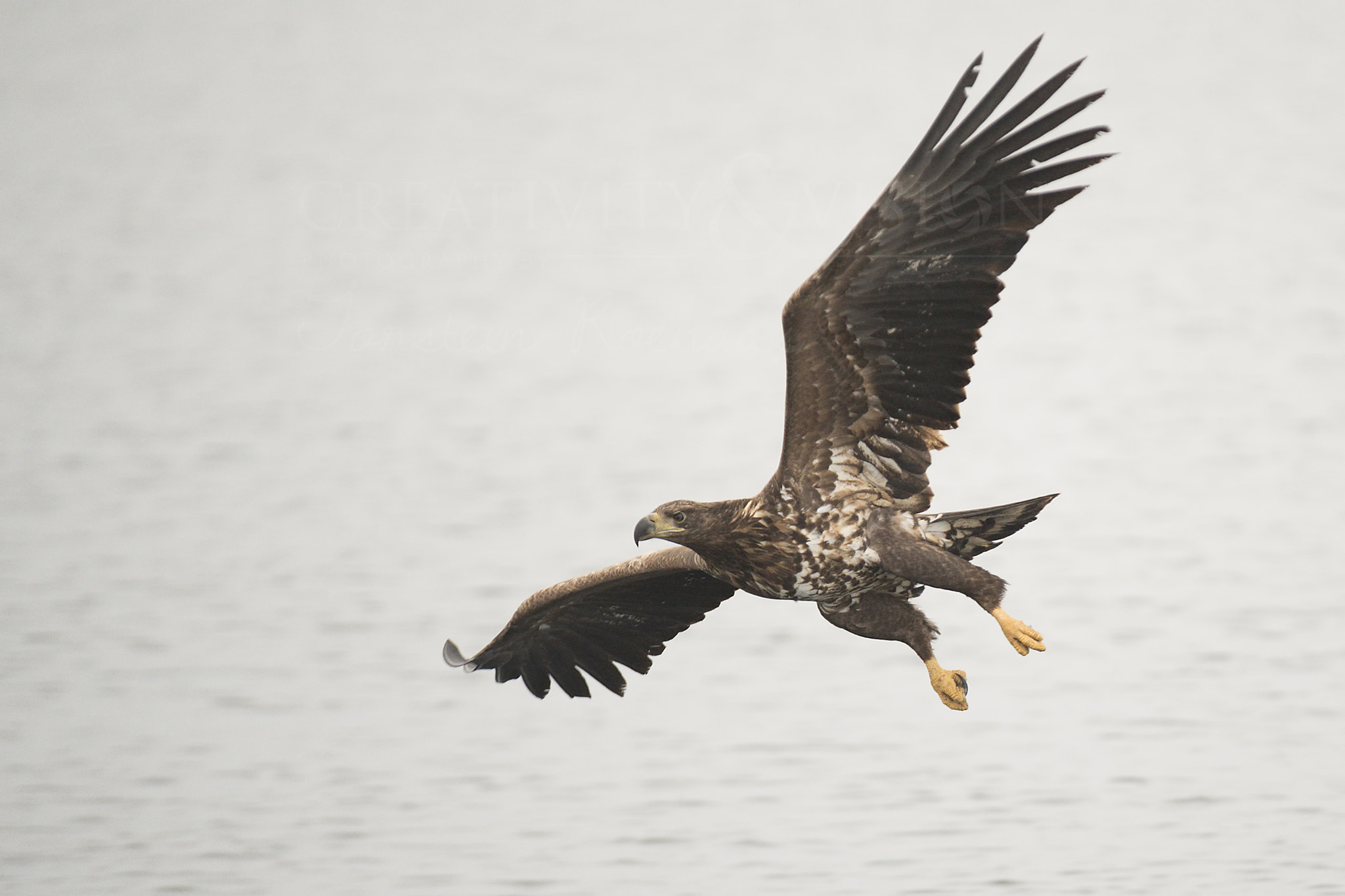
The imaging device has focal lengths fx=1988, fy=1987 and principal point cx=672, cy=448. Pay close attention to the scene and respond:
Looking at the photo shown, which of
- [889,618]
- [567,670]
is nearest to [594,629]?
[567,670]

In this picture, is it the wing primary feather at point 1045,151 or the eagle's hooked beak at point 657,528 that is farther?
the eagle's hooked beak at point 657,528

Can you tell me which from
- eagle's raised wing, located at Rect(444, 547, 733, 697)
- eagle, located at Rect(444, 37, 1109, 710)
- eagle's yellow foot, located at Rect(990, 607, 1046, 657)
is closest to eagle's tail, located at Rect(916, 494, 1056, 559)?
eagle, located at Rect(444, 37, 1109, 710)

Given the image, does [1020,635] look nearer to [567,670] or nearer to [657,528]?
[657,528]

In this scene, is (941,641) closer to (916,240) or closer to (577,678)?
(577,678)

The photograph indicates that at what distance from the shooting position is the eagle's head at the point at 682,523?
885cm

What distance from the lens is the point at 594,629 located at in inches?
419

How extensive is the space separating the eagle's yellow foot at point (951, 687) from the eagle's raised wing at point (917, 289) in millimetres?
988

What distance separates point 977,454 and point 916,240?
53.5ft

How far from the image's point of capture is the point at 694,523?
8.86m

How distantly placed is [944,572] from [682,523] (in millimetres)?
1227

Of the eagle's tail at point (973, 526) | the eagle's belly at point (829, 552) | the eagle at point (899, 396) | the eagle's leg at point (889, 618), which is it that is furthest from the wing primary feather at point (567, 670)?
the eagle's tail at point (973, 526)

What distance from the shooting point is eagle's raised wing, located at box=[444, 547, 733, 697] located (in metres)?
10.3

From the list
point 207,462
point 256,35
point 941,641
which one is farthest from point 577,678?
point 256,35

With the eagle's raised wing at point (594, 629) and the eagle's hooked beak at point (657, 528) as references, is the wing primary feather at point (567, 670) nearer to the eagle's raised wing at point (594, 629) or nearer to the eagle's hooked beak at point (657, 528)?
the eagle's raised wing at point (594, 629)
